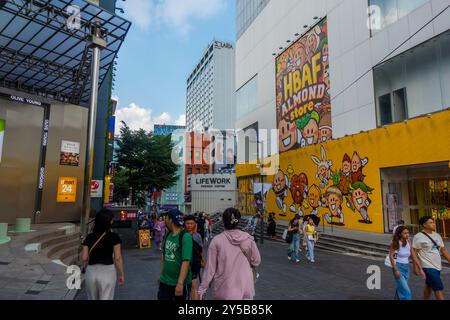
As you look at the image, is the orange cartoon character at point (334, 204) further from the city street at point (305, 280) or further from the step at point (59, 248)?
the step at point (59, 248)

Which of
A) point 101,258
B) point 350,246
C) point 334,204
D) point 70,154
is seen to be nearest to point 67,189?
point 70,154

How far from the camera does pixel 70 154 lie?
22.1 m

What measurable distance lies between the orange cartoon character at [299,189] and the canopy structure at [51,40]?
1610cm

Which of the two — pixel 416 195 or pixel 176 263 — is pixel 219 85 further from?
pixel 176 263

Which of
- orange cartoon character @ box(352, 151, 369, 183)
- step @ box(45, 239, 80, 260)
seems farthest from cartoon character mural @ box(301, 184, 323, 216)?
step @ box(45, 239, 80, 260)

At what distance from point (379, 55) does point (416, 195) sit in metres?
8.18

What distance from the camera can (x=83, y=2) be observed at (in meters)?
14.6

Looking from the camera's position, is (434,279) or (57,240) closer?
(434,279)

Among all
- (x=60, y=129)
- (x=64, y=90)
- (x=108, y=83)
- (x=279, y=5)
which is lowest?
(x=60, y=129)

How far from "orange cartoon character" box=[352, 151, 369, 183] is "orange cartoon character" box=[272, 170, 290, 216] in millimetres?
8459

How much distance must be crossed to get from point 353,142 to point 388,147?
2.68 metres

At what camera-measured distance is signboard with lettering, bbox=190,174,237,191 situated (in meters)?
38.9
